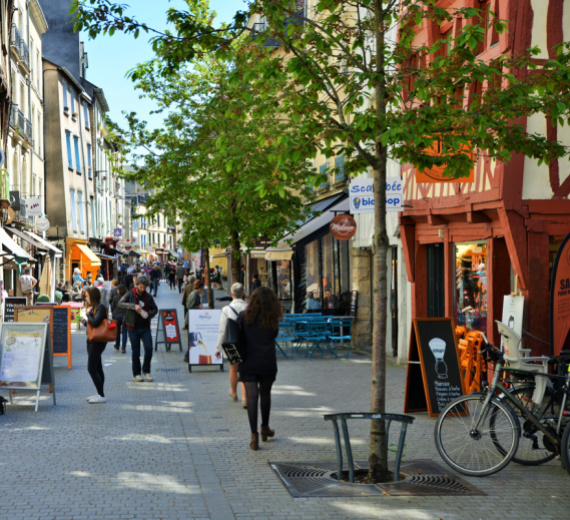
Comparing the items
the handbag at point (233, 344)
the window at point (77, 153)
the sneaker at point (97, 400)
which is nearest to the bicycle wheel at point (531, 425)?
the handbag at point (233, 344)

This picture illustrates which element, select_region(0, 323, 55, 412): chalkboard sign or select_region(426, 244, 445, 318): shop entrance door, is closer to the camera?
select_region(0, 323, 55, 412): chalkboard sign

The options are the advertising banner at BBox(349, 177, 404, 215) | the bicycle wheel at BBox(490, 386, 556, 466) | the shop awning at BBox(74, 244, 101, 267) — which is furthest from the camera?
the shop awning at BBox(74, 244, 101, 267)

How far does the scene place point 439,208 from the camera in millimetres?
14375

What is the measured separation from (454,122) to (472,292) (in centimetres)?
659

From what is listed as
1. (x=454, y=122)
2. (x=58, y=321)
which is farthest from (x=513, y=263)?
(x=58, y=321)

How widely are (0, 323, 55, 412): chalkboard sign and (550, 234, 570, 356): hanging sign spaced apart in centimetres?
682

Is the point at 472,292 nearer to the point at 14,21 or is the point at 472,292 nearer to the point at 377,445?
the point at 377,445

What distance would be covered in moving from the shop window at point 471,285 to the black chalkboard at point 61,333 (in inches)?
301

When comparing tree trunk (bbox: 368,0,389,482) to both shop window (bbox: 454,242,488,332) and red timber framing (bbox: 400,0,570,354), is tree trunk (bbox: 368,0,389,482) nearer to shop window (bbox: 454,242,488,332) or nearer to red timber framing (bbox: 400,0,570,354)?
red timber framing (bbox: 400,0,570,354)

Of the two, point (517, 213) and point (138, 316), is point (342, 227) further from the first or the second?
point (517, 213)

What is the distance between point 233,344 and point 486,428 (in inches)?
111

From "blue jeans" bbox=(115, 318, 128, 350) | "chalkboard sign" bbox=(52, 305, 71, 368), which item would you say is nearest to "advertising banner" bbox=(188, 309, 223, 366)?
"chalkboard sign" bbox=(52, 305, 71, 368)

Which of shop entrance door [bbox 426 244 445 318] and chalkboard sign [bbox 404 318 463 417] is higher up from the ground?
shop entrance door [bbox 426 244 445 318]

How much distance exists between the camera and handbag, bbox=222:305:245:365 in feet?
29.8
